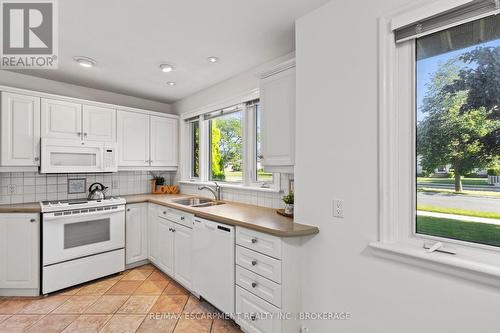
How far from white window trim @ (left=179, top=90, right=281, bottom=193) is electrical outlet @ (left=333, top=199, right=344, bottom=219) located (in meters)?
0.90

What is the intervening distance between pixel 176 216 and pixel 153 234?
74cm

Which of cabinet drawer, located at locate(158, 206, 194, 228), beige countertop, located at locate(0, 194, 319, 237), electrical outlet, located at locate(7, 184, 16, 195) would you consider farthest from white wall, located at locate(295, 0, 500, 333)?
electrical outlet, located at locate(7, 184, 16, 195)

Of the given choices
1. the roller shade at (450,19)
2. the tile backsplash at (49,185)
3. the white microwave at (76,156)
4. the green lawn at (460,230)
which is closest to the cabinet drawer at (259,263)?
the green lawn at (460,230)

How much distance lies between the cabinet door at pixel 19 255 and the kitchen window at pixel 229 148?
6.54ft

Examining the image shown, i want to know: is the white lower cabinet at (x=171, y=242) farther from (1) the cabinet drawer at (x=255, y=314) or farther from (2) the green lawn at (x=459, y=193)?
(2) the green lawn at (x=459, y=193)

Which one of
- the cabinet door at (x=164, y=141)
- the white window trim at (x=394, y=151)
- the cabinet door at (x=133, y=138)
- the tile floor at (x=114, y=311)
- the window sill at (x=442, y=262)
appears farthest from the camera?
the cabinet door at (x=164, y=141)

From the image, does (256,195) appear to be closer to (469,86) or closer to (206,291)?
(206,291)

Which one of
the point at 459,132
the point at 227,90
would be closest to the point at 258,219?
the point at 459,132

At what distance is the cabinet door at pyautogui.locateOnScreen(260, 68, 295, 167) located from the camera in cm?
201

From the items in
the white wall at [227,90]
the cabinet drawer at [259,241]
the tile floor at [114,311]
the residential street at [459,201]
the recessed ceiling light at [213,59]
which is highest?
the recessed ceiling light at [213,59]

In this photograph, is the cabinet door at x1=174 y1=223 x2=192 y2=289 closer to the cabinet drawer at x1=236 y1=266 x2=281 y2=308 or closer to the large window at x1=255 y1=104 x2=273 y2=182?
the cabinet drawer at x1=236 y1=266 x2=281 y2=308

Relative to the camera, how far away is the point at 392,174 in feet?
4.66

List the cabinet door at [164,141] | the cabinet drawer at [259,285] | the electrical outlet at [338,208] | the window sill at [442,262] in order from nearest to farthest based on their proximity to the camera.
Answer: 1. the window sill at [442,262]
2. the electrical outlet at [338,208]
3. the cabinet drawer at [259,285]
4. the cabinet door at [164,141]

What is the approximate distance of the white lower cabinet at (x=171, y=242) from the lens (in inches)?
103
